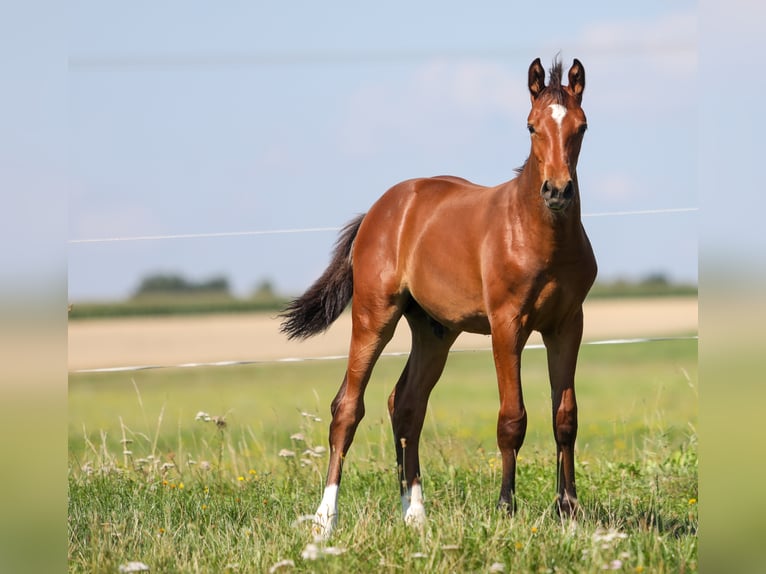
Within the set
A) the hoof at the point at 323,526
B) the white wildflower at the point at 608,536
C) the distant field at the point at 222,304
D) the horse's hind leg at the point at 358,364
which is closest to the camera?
the white wildflower at the point at 608,536

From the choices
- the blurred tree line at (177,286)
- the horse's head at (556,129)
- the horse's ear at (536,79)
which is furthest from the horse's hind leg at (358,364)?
the blurred tree line at (177,286)

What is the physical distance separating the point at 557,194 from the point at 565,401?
1.26m

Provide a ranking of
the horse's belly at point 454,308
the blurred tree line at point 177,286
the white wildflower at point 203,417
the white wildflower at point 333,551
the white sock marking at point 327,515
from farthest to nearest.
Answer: the blurred tree line at point 177,286 < the white wildflower at point 203,417 < the horse's belly at point 454,308 < the white sock marking at point 327,515 < the white wildflower at point 333,551

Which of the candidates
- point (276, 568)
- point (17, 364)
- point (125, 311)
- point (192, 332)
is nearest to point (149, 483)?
point (276, 568)

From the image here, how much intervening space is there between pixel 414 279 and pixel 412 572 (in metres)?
1.90

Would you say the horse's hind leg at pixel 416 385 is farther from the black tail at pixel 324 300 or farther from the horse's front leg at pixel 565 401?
the horse's front leg at pixel 565 401

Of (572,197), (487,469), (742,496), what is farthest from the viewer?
(487,469)

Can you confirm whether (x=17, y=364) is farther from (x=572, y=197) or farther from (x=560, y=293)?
(x=560, y=293)

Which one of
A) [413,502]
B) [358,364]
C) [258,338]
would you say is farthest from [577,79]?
[258,338]

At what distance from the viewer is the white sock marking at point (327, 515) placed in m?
4.64

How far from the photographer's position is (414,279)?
210 inches

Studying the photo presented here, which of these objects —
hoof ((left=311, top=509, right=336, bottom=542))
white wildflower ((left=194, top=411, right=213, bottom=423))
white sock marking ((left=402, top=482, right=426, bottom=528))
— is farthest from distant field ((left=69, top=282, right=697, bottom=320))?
hoof ((left=311, top=509, right=336, bottom=542))

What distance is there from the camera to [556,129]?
4281mm

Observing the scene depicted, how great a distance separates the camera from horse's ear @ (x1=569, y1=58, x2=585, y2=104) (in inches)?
178
